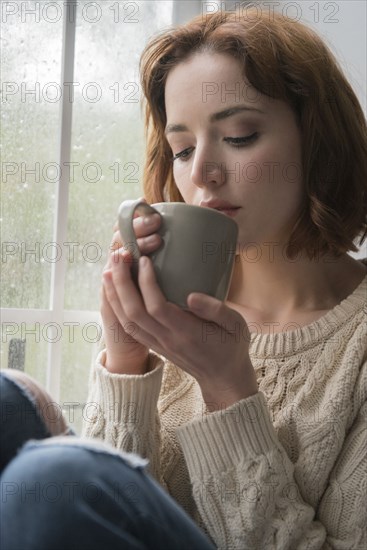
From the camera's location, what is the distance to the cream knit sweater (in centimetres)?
87

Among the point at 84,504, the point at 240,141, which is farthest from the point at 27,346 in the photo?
the point at 84,504

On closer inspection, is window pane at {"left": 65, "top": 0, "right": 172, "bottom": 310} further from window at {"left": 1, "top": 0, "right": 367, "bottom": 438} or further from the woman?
the woman

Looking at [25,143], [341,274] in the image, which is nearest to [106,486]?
[341,274]

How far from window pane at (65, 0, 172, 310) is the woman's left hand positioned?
0.72 m

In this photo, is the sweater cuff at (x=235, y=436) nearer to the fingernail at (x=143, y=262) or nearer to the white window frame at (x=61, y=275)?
the fingernail at (x=143, y=262)

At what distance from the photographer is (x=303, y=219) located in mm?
1136

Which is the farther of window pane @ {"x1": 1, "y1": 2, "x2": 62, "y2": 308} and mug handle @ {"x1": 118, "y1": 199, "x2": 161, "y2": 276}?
window pane @ {"x1": 1, "y1": 2, "x2": 62, "y2": 308}

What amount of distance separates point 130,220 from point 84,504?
1.05 ft

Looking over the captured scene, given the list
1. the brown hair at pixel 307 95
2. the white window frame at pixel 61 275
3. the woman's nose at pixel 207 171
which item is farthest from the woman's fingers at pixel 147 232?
the white window frame at pixel 61 275

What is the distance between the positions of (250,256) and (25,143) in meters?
0.62

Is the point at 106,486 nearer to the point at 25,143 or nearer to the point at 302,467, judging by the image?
the point at 302,467

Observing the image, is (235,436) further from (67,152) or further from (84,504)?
(67,152)

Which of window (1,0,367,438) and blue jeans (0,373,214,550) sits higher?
window (1,0,367,438)

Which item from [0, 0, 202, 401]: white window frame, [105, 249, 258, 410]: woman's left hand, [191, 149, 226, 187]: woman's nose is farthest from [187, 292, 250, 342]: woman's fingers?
[0, 0, 202, 401]: white window frame
